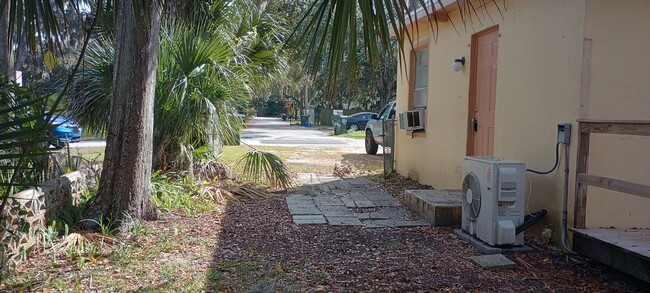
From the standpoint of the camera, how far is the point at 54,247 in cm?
465

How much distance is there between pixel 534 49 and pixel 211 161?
17.0 ft

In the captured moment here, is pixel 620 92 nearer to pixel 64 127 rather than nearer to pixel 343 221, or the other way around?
pixel 343 221

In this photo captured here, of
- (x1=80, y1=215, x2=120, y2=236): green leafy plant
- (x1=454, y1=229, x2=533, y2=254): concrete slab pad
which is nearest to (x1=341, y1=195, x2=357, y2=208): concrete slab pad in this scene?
(x1=454, y1=229, x2=533, y2=254): concrete slab pad

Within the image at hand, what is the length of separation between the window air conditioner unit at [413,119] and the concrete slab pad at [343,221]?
2988 mm

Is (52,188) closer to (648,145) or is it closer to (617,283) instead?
(617,283)

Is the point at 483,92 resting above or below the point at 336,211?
above

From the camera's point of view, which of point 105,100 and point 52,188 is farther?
point 105,100

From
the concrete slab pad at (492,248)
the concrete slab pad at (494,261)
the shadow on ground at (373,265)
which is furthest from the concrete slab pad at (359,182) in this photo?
the concrete slab pad at (494,261)

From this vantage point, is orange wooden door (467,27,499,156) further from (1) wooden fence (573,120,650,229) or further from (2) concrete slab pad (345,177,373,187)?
(2) concrete slab pad (345,177,373,187)

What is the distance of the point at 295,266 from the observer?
4.63 meters

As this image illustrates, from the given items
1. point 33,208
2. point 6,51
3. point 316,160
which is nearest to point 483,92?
point 33,208

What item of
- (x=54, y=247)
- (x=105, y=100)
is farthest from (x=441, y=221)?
(x=105, y=100)

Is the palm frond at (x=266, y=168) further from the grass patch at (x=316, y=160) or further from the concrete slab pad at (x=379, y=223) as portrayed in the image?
the concrete slab pad at (x=379, y=223)

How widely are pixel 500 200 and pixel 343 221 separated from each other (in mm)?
2166
